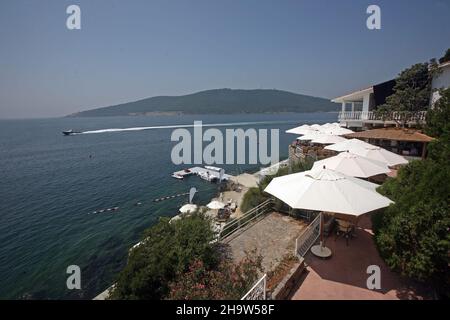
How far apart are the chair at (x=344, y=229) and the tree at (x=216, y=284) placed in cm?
354

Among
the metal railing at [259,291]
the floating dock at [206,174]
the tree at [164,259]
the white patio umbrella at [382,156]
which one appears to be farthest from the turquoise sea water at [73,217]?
the white patio umbrella at [382,156]

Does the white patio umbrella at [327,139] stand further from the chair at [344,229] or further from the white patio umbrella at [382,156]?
the chair at [344,229]

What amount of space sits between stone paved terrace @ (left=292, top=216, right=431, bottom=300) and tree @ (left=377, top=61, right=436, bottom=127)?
15086 millimetres

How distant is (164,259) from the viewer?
632cm

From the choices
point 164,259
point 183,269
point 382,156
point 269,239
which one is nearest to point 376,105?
point 382,156

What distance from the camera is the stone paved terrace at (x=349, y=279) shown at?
17.0 ft

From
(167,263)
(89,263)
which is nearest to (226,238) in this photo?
(167,263)

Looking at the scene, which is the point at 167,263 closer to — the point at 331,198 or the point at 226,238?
the point at 226,238

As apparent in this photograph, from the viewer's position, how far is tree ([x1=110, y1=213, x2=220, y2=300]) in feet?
20.4

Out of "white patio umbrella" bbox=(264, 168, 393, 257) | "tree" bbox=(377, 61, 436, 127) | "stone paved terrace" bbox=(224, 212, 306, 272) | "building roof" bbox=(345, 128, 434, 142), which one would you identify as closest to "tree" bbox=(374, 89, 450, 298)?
"white patio umbrella" bbox=(264, 168, 393, 257)

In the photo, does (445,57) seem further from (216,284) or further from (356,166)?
(216,284)

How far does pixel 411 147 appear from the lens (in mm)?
15695

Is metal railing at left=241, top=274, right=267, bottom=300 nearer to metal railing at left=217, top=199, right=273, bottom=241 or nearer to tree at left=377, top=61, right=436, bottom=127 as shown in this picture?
metal railing at left=217, top=199, right=273, bottom=241
